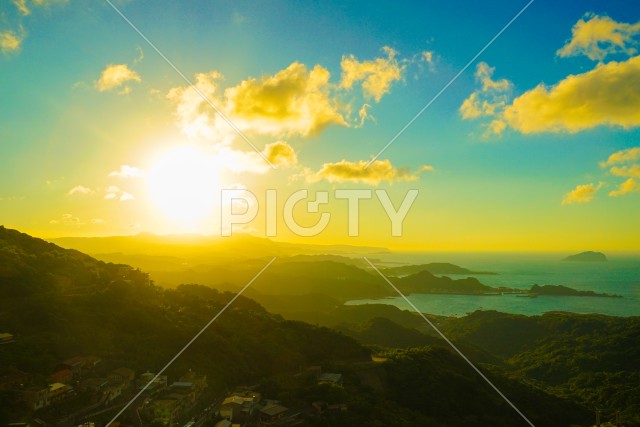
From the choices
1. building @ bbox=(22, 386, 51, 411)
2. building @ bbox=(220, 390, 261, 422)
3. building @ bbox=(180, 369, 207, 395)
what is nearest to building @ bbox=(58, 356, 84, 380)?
building @ bbox=(22, 386, 51, 411)

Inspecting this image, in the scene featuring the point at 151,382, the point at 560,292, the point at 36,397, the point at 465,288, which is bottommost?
the point at 465,288

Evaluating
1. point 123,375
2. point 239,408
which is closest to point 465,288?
point 239,408

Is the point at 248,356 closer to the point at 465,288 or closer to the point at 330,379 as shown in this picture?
the point at 330,379

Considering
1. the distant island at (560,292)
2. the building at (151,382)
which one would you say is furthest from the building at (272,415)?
the distant island at (560,292)

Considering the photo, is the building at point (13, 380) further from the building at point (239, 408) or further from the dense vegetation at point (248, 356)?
the building at point (239, 408)

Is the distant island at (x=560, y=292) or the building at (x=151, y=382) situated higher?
the building at (x=151, y=382)

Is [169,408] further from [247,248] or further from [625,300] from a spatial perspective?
[247,248]

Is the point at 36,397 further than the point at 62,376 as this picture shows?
No

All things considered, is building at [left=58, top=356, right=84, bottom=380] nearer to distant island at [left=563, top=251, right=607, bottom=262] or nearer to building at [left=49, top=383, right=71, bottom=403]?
building at [left=49, top=383, right=71, bottom=403]

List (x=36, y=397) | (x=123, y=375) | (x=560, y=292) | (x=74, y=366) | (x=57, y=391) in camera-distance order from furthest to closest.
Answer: (x=560, y=292) < (x=123, y=375) < (x=74, y=366) < (x=57, y=391) < (x=36, y=397)
